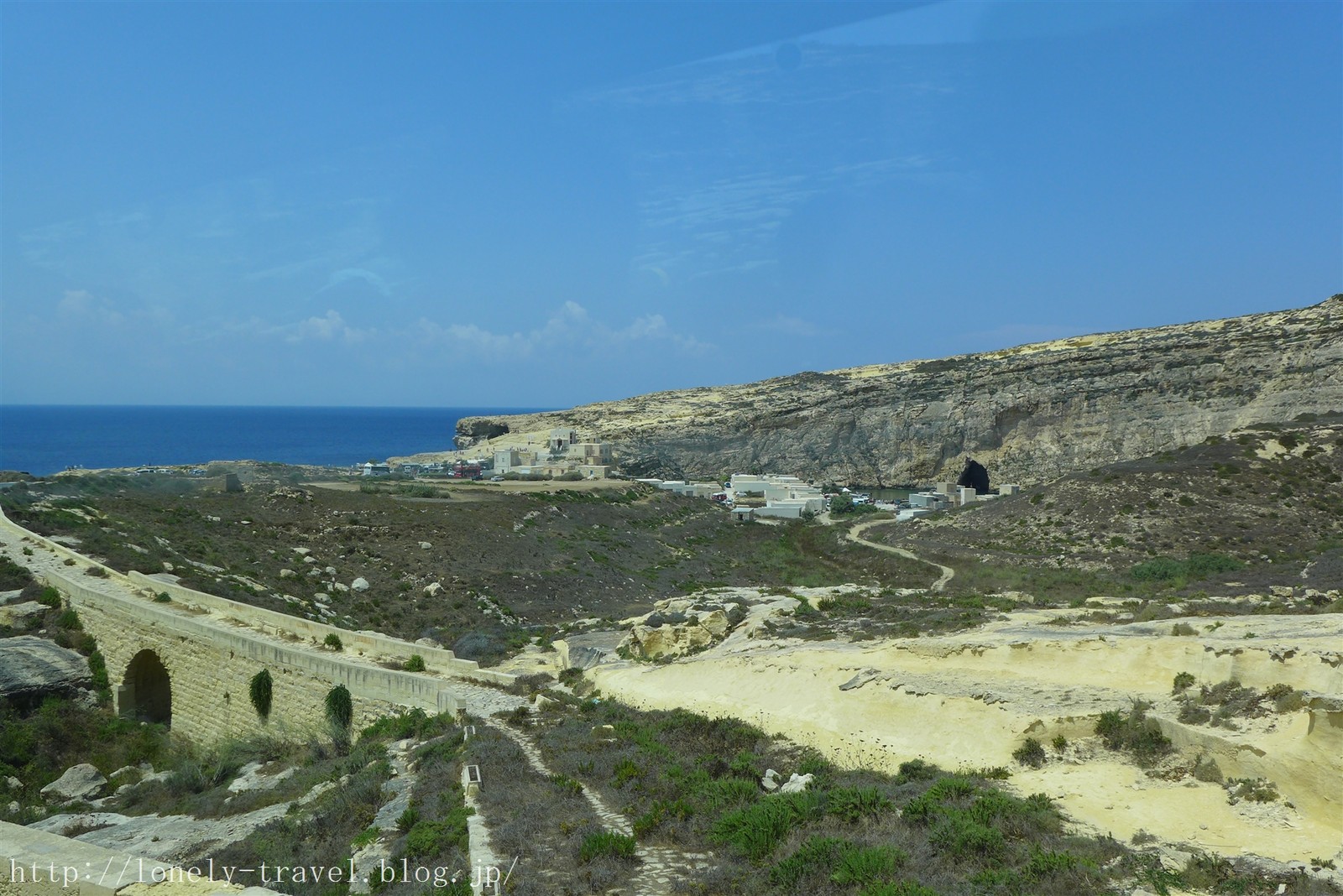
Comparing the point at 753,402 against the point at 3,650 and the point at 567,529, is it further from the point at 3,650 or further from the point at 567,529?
the point at 3,650

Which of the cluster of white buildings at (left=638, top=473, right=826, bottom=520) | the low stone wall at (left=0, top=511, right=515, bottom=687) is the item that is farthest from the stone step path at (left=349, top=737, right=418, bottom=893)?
the cluster of white buildings at (left=638, top=473, right=826, bottom=520)

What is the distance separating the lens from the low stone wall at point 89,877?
559cm

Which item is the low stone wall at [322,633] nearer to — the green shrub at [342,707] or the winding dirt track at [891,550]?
the green shrub at [342,707]

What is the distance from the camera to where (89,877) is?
565cm

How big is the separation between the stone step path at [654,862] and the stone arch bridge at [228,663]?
5965mm

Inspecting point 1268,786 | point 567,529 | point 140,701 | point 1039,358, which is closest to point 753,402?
point 1039,358

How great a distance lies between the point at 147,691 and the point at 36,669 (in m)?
2.38

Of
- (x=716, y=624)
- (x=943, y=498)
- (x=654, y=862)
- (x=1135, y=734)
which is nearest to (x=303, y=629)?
(x=716, y=624)

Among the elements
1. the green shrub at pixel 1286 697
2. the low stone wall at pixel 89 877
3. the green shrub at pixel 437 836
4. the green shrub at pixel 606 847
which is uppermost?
the low stone wall at pixel 89 877

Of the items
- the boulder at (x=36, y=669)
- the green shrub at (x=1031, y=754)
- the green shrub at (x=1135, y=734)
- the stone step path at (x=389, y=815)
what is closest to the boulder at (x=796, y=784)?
the green shrub at (x=1031, y=754)

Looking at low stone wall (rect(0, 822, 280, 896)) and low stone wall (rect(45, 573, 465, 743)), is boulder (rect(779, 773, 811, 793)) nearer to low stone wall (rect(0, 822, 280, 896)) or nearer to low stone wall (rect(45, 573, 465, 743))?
low stone wall (rect(0, 822, 280, 896))

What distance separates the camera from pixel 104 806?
15.9m

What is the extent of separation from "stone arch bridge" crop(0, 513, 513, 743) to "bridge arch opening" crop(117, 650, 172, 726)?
2 cm

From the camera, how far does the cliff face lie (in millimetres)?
72438
